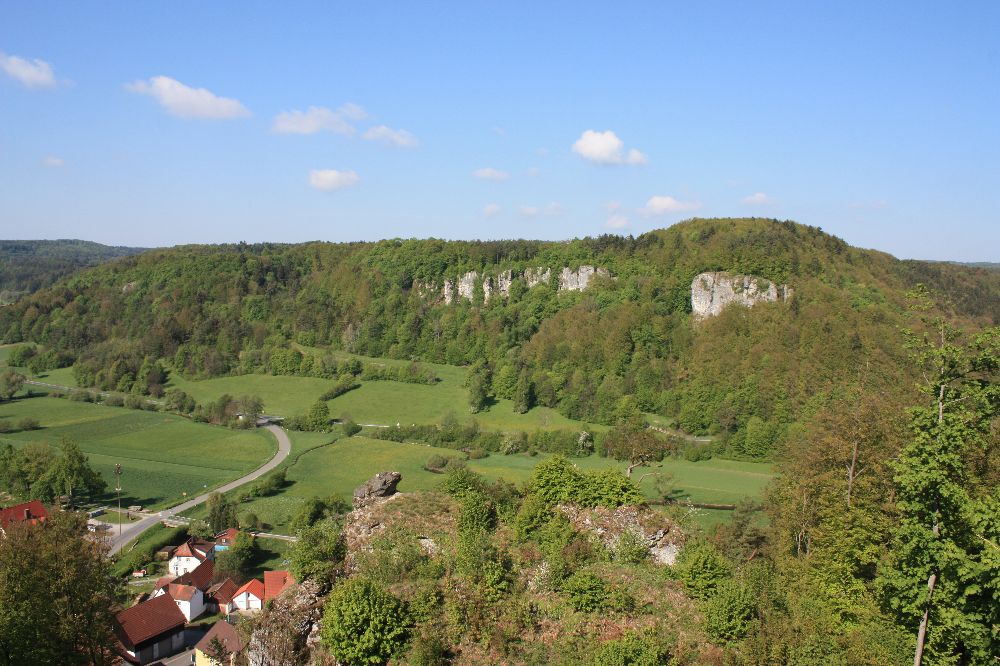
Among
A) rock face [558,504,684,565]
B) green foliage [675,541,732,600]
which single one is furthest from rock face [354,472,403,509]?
green foliage [675,541,732,600]

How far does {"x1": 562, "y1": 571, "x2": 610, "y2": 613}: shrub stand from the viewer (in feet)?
55.5

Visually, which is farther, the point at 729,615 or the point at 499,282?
the point at 499,282

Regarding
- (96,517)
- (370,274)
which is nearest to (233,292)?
(370,274)

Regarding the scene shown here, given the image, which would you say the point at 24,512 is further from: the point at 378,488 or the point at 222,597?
the point at 378,488

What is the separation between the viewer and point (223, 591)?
120 ft

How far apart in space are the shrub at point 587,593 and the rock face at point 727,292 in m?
66.3

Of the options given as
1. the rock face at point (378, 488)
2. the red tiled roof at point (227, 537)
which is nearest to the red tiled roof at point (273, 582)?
the red tiled roof at point (227, 537)

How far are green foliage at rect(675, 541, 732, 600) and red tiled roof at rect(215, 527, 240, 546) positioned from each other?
33439mm

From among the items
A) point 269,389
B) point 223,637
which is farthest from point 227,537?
point 269,389

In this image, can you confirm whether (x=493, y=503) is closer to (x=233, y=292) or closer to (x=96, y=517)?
(x=96, y=517)

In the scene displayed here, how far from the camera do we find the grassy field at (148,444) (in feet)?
189

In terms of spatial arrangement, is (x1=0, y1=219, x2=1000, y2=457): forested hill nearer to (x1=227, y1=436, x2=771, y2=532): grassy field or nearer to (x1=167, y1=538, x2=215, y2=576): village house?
(x1=227, y1=436, x2=771, y2=532): grassy field

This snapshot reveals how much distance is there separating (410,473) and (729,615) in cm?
4431

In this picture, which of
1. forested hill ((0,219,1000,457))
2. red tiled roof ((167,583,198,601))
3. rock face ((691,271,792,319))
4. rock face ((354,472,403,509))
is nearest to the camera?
rock face ((354,472,403,509))
